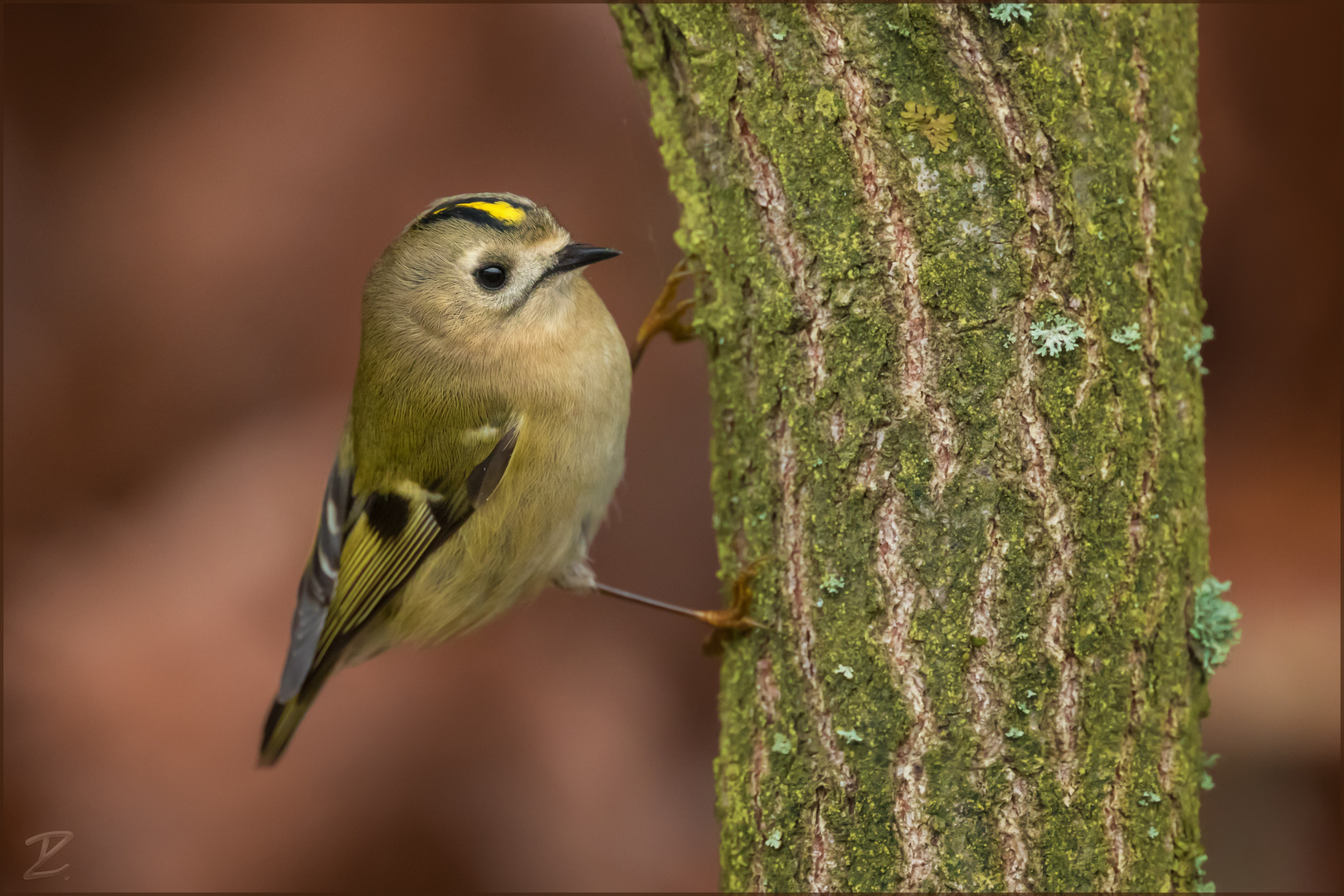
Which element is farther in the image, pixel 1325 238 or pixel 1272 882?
pixel 1325 238

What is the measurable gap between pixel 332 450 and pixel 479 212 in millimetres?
1336

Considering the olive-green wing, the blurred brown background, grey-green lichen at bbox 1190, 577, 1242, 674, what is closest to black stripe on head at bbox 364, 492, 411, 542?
the olive-green wing

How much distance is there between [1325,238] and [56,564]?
11.0ft

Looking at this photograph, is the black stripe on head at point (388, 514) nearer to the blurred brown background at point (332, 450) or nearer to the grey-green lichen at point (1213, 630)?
the blurred brown background at point (332, 450)

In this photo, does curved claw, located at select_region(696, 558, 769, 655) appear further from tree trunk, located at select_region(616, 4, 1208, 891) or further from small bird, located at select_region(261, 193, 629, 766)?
small bird, located at select_region(261, 193, 629, 766)

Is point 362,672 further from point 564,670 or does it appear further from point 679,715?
point 679,715

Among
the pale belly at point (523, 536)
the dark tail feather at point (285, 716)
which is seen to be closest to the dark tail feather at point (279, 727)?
the dark tail feather at point (285, 716)

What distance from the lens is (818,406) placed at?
1.25m

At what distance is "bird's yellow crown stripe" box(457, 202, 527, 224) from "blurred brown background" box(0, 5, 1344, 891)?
940 mm

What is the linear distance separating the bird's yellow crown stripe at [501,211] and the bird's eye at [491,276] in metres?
0.08

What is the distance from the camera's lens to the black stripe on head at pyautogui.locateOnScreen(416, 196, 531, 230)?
1589 millimetres

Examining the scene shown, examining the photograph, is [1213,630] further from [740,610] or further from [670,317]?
[670,317]

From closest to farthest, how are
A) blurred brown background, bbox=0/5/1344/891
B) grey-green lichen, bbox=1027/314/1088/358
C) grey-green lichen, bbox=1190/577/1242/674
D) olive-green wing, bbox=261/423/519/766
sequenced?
1. grey-green lichen, bbox=1027/314/1088/358
2. grey-green lichen, bbox=1190/577/1242/674
3. olive-green wing, bbox=261/423/519/766
4. blurred brown background, bbox=0/5/1344/891

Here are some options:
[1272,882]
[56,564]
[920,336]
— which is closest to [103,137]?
[56,564]
